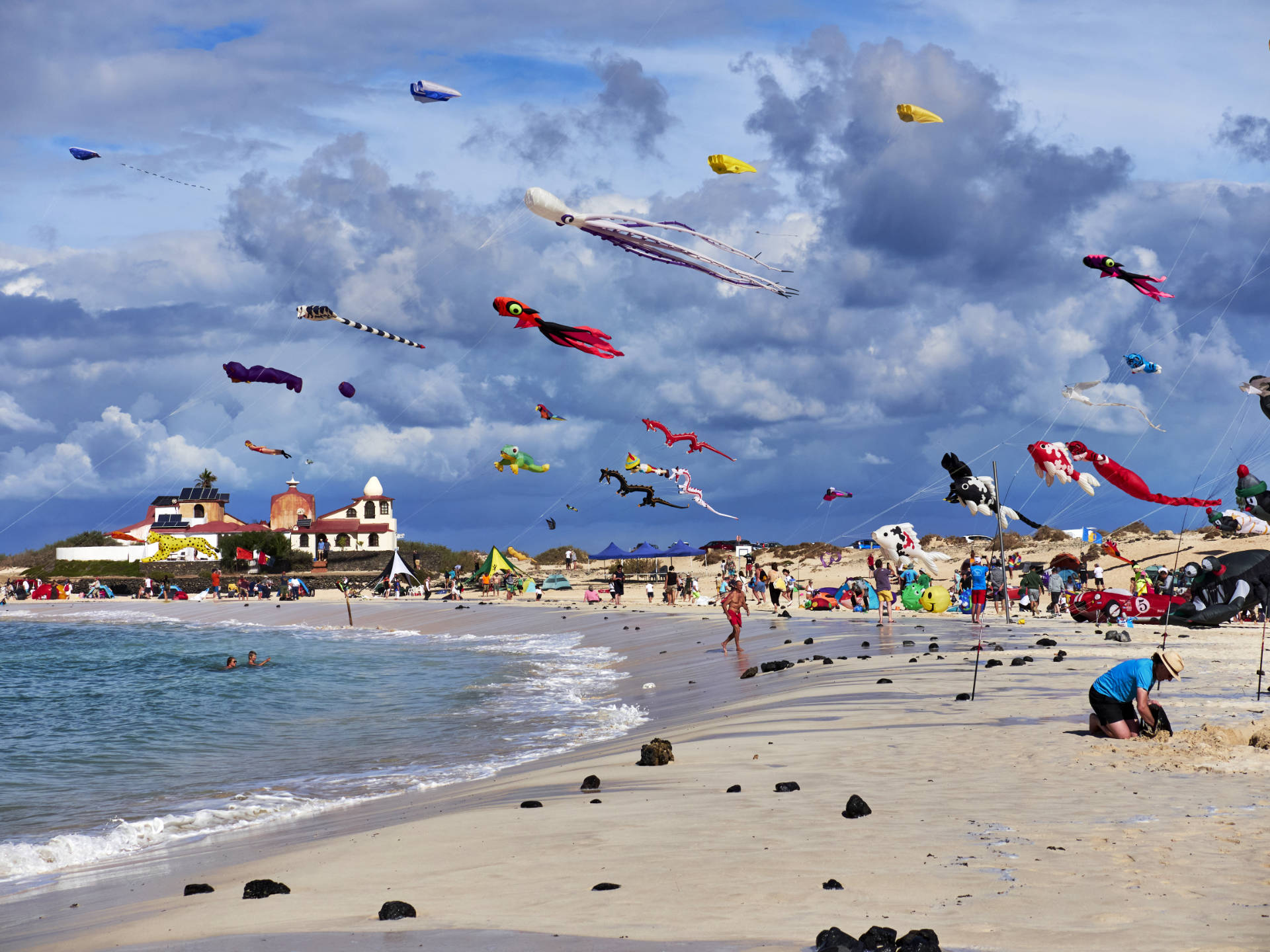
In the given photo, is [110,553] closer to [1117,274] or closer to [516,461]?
[516,461]

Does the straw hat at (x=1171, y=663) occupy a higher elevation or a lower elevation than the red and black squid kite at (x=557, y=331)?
lower

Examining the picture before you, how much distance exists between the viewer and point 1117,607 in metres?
25.3

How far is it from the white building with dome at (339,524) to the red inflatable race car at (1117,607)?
72179mm

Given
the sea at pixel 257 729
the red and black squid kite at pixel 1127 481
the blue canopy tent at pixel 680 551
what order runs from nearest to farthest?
1. the sea at pixel 257 729
2. the red and black squid kite at pixel 1127 481
3. the blue canopy tent at pixel 680 551

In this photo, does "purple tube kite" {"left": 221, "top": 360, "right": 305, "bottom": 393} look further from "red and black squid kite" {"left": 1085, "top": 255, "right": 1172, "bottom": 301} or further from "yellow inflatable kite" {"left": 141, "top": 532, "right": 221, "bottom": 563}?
"yellow inflatable kite" {"left": 141, "top": 532, "right": 221, "bottom": 563}

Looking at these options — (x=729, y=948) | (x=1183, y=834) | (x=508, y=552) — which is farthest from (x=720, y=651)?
(x=508, y=552)

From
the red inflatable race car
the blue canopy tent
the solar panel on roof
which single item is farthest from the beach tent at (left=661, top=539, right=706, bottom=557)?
the solar panel on roof

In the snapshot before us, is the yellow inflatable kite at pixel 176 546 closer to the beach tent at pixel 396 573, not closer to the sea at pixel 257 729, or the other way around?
the beach tent at pixel 396 573

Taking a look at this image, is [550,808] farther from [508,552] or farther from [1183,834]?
[508,552]

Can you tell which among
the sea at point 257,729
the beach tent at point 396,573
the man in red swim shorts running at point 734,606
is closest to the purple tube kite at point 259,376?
the sea at point 257,729

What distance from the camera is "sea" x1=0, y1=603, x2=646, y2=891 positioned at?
12.1 m

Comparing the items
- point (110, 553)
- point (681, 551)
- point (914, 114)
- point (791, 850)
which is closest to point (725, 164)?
point (914, 114)

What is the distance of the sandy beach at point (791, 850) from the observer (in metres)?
5.50

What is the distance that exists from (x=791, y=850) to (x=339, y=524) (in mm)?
92615
